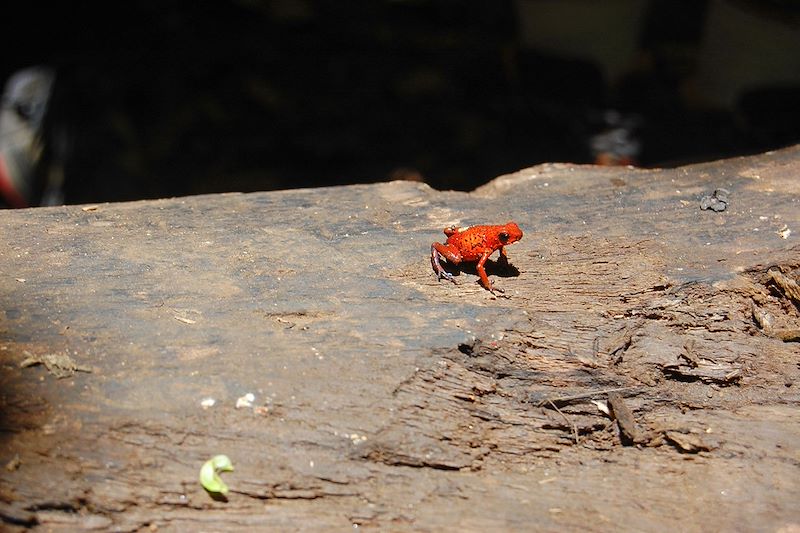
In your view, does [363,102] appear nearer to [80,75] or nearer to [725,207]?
[80,75]

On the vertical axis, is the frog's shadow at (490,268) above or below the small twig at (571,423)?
above

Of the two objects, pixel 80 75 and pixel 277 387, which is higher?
pixel 80 75

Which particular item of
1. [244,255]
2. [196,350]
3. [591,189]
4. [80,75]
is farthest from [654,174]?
[80,75]

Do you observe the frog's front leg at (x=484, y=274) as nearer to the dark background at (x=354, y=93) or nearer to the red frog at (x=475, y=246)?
the red frog at (x=475, y=246)

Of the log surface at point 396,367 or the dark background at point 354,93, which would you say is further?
the dark background at point 354,93

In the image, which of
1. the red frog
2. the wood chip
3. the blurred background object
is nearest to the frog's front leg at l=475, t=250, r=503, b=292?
the red frog

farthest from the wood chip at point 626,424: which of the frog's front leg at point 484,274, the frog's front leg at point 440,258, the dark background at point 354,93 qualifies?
the dark background at point 354,93

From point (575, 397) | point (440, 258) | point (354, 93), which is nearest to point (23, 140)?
point (354, 93)
